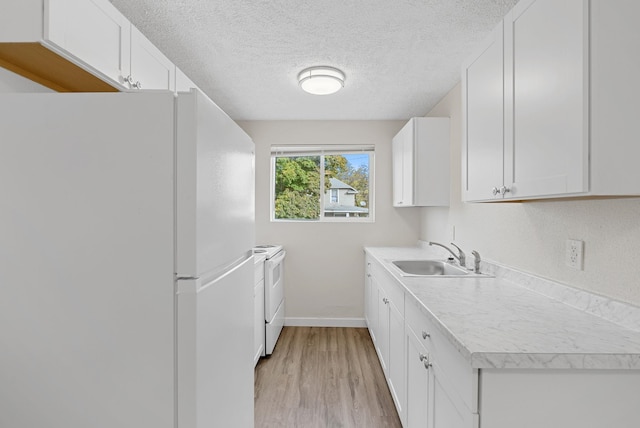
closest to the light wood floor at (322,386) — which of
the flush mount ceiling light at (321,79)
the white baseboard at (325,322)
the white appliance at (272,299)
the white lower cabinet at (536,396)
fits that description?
the white appliance at (272,299)

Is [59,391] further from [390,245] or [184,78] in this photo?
[390,245]

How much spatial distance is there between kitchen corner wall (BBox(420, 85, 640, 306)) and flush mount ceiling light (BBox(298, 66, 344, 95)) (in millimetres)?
1033

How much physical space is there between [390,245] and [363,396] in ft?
5.76

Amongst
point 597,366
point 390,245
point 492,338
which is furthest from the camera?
point 390,245

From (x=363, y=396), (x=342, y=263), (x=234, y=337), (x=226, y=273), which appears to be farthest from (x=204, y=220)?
(x=342, y=263)

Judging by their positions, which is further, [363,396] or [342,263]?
[342,263]

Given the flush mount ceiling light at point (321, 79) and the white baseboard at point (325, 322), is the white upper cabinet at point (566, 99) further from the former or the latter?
the white baseboard at point (325, 322)

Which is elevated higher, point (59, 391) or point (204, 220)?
point (204, 220)

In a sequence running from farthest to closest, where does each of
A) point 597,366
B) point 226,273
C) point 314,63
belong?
1. point 314,63
2. point 226,273
3. point 597,366

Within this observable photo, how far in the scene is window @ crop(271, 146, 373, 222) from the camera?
3801mm

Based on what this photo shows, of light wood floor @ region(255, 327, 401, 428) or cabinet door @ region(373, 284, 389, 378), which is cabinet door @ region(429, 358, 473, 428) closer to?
light wood floor @ region(255, 327, 401, 428)

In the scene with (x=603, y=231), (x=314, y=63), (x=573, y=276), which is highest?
(x=314, y=63)

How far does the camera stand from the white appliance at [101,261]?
0.94 m

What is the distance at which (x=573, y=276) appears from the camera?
4.58ft
